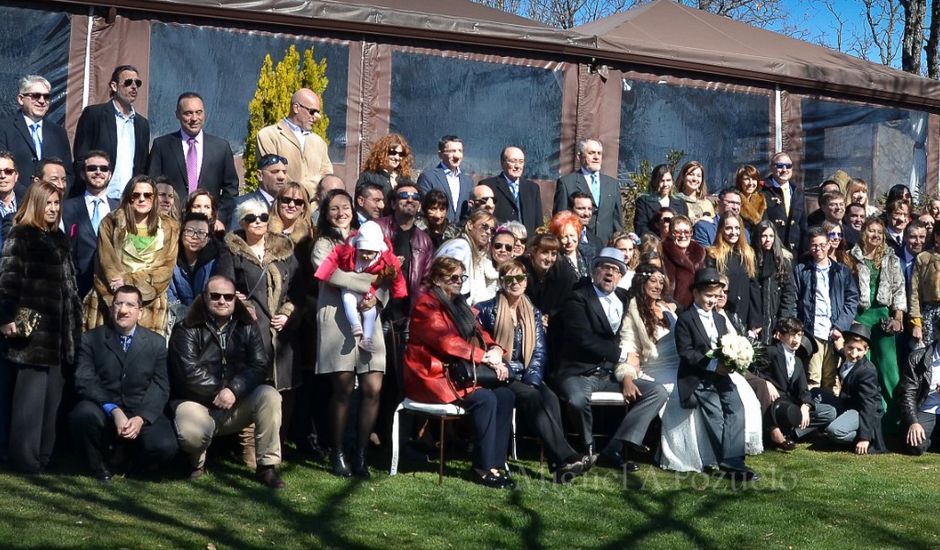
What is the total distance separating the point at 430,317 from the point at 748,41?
8580 millimetres

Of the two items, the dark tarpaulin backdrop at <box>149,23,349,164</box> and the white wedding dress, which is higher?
the dark tarpaulin backdrop at <box>149,23,349,164</box>

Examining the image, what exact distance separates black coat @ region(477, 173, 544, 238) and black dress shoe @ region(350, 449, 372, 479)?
3092mm

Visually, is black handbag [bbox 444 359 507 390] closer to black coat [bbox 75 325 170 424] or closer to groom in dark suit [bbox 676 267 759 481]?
groom in dark suit [bbox 676 267 759 481]

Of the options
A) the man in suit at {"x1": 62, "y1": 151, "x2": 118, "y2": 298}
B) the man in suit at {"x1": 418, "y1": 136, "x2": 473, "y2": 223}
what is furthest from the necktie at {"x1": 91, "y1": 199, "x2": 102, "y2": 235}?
the man in suit at {"x1": 418, "y1": 136, "x2": 473, "y2": 223}

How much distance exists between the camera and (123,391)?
8.28m

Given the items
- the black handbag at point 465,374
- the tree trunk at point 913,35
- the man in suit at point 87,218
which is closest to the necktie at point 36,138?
the man in suit at point 87,218

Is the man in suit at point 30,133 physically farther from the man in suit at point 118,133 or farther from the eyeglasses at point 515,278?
the eyeglasses at point 515,278

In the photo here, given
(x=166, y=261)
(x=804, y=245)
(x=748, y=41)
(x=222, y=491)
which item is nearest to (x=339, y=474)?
(x=222, y=491)

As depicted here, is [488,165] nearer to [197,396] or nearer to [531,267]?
[531,267]

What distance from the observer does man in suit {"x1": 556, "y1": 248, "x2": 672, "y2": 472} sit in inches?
368

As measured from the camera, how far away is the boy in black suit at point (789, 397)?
33.6 feet

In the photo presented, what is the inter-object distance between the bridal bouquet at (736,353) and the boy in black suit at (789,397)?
118 centimetres

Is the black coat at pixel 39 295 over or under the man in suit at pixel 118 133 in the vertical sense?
under

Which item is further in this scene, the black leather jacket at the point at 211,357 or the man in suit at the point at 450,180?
the man in suit at the point at 450,180
